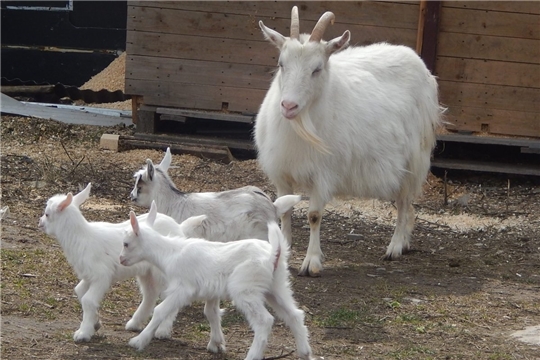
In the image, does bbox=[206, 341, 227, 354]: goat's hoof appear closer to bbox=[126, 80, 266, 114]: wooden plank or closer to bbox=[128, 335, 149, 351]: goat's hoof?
bbox=[128, 335, 149, 351]: goat's hoof

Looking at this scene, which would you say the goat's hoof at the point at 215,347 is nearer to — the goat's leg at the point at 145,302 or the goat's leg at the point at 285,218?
the goat's leg at the point at 145,302

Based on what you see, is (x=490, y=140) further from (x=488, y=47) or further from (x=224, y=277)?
(x=224, y=277)

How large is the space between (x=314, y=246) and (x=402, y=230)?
1.16 metres

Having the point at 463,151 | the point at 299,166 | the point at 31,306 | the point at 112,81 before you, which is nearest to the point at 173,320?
the point at 31,306

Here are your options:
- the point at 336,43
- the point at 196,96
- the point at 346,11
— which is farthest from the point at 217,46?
the point at 336,43

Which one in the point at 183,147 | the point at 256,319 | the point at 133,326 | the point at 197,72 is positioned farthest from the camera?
the point at 197,72

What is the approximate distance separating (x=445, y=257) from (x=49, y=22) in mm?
8083

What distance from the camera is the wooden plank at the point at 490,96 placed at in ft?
34.4

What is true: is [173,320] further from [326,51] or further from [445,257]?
[445,257]

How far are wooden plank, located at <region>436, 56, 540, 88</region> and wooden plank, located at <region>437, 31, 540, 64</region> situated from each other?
56 millimetres

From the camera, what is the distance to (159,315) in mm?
4562

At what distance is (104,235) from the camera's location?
516 cm

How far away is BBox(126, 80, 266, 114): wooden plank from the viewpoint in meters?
11.0

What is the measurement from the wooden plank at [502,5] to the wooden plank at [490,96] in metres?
0.84
